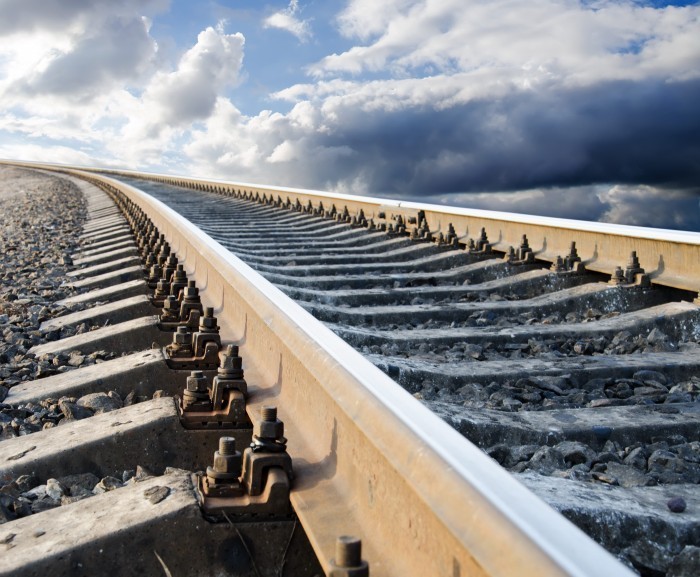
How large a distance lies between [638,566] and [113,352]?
3.05m

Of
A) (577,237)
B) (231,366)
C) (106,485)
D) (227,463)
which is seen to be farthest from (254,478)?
(577,237)

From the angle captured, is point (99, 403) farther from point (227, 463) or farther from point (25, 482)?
point (227, 463)

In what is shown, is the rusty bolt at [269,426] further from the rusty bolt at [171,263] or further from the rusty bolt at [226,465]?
the rusty bolt at [171,263]

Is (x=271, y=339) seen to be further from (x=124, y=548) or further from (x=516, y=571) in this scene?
(x=516, y=571)

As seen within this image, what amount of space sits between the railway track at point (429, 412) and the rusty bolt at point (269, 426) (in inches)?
0.6

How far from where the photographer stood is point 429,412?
5.75 ft

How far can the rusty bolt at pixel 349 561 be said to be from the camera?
4.95 feet

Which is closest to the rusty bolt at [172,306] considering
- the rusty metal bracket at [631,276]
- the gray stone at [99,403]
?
the gray stone at [99,403]

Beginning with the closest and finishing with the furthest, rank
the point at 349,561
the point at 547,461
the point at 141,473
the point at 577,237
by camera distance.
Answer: the point at 349,561
the point at 547,461
the point at 141,473
the point at 577,237

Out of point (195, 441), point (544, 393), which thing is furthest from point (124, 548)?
point (544, 393)

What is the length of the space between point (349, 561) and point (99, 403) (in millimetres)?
2008

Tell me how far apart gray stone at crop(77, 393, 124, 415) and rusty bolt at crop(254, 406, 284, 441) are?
1.37 metres

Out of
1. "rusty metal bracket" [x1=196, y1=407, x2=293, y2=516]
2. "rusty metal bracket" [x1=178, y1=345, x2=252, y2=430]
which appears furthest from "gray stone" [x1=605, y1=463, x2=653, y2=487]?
"rusty metal bracket" [x1=178, y1=345, x2=252, y2=430]

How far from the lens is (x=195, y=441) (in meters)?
2.66
